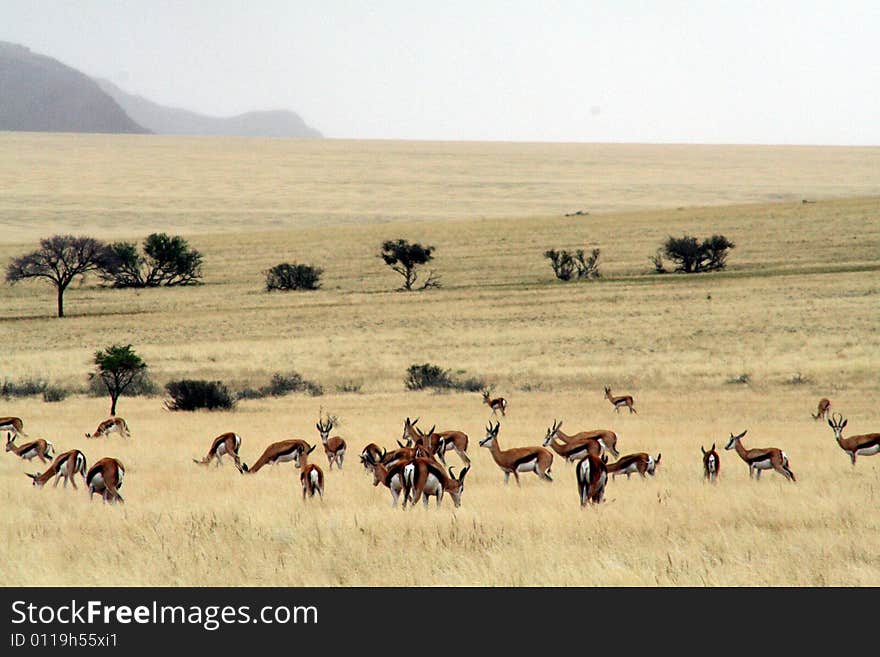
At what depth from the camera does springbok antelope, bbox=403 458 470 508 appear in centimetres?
1174

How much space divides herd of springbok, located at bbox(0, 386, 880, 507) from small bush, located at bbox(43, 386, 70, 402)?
44.5 ft

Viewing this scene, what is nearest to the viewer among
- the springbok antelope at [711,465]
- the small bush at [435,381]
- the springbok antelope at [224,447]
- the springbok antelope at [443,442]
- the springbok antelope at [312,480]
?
the springbok antelope at [312,480]

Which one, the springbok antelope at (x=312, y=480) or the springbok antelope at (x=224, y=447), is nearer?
the springbok antelope at (x=312, y=480)

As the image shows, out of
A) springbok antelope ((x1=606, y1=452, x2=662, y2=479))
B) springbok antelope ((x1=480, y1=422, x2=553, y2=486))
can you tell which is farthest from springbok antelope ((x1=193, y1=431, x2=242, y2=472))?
springbok antelope ((x1=606, y1=452, x2=662, y2=479))

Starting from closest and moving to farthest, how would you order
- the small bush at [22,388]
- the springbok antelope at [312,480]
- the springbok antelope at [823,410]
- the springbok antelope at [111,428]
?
the springbok antelope at [312,480]
the springbok antelope at [111,428]
the springbok antelope at [823,410]
the small bush at [22,388]

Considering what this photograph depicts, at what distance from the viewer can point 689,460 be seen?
653 inches

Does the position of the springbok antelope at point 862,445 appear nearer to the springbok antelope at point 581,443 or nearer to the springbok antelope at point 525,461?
the springbok antelope at point 581,443

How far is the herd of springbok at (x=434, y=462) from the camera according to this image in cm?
1186

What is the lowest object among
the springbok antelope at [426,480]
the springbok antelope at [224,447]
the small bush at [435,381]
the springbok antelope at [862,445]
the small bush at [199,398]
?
the small bush at [435,381]

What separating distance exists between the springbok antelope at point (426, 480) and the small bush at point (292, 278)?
5505cm

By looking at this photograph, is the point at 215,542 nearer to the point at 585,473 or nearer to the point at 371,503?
the point at 371,503

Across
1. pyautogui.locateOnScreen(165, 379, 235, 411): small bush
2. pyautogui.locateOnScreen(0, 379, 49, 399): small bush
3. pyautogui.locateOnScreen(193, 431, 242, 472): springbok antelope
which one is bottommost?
pyautogui.locateOnScreen(0, 379, 49, 399): small bush

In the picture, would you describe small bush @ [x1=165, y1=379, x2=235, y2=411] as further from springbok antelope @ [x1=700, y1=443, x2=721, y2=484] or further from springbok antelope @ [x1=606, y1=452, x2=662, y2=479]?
springbok antelope @ [x1=700, y1=443, x2=721, y2=484]

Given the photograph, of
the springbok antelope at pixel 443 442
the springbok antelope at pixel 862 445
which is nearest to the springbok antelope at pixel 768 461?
the springbok antelope at pixel 862 445
